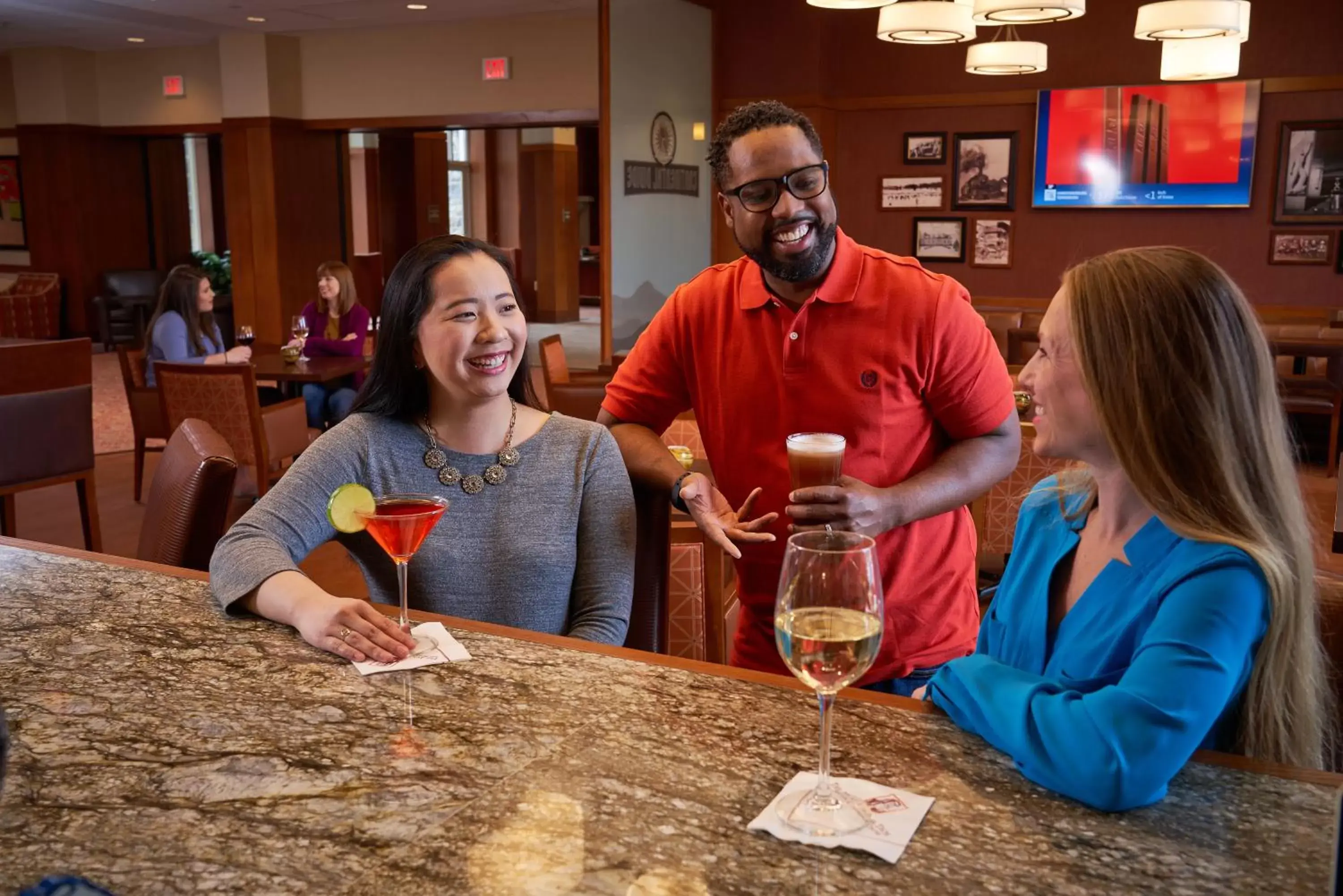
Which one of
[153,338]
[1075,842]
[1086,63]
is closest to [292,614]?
[1075,842]

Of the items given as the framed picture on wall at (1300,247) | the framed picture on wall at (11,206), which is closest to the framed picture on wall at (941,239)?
the framed picture on wall at (1300,247)

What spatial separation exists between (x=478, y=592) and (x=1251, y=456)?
124 cm

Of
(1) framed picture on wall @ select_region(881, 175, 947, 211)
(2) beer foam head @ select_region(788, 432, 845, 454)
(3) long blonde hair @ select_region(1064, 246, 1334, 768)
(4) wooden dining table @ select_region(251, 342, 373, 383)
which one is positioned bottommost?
(4) wooden dining table @ select_region(251, 342, 373, 383)

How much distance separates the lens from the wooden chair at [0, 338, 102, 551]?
4965mm

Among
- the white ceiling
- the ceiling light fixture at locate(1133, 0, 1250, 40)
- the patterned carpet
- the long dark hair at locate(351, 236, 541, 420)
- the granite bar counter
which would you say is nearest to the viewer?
the granite bar counter

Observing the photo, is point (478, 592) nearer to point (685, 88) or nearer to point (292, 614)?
point (292, 614)

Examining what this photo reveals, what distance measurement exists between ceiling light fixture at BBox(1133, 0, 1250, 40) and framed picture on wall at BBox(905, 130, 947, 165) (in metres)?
3.82

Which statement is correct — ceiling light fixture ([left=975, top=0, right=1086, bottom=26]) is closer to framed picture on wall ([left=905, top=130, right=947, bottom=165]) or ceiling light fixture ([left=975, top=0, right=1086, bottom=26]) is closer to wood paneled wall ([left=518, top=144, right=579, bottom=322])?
framed picture on wall ([left=905, top=130, right=947, bottom=165])

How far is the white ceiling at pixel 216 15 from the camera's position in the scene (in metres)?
10.0

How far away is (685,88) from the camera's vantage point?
8734mm

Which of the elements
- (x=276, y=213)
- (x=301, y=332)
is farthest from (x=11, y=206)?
(x=301, y=332)

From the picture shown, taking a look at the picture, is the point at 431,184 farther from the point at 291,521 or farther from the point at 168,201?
the point at 291,521

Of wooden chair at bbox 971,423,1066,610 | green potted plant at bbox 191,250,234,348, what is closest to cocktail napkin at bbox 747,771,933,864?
wooden chair at bbox 971,423,1066,610

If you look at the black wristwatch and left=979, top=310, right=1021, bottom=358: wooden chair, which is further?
left=979, top=310, right=1021, bottom=358: wooden chair
